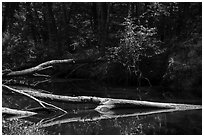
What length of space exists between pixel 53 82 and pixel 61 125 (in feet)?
27.5

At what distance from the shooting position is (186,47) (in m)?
13.7

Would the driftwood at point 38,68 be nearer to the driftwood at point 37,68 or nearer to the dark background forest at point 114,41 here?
the driftwood at point 37,68

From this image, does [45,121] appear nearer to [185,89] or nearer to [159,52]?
[185,89]

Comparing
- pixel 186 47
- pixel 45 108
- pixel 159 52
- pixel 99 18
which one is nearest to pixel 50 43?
pixel 99 18

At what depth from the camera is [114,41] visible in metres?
17.1

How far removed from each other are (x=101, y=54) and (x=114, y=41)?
1.13 meters

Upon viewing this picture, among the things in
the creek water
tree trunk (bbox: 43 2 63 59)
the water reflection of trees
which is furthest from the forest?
the water reflection of trees

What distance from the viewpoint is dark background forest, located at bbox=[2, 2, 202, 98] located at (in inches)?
545

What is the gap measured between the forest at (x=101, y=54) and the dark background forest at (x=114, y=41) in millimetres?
36

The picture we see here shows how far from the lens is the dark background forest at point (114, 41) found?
1384cm

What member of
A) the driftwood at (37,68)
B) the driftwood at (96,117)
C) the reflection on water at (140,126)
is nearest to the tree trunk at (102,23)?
the driftwood at (37,68)

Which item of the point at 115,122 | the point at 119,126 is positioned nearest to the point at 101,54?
the point at 115,122

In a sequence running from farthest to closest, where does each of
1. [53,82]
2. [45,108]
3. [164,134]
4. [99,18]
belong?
[99,18], [53,82], [45,108], [164,134]

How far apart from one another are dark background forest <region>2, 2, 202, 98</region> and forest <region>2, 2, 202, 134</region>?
4 centimetres
